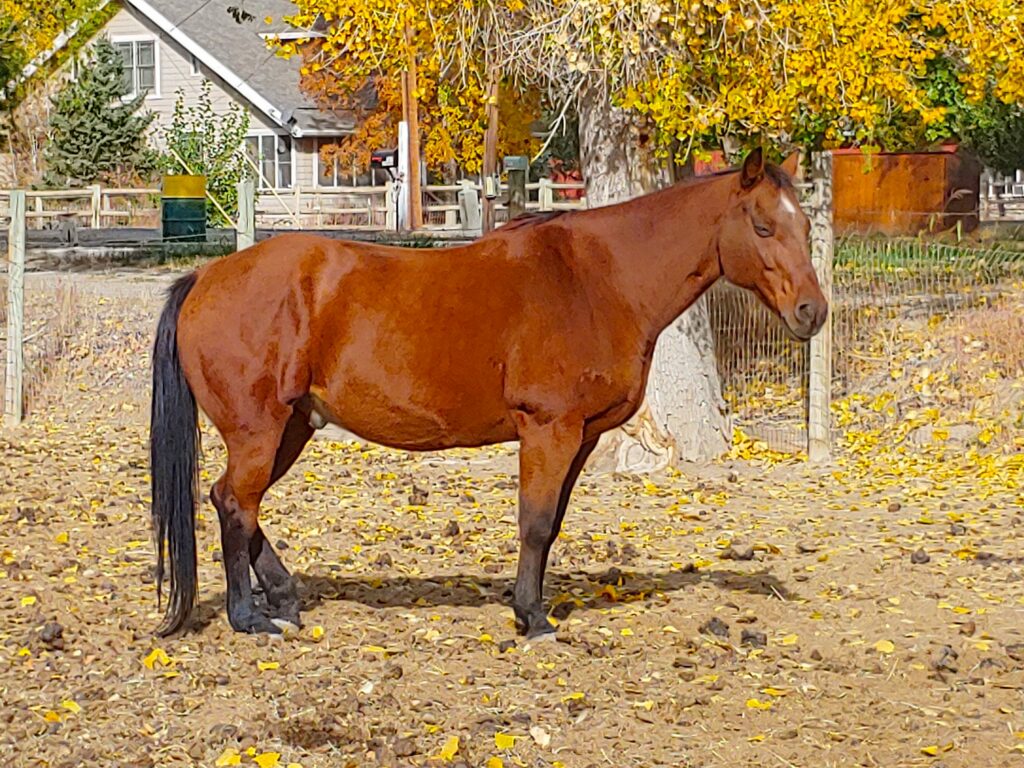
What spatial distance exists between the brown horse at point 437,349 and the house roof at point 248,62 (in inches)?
1305

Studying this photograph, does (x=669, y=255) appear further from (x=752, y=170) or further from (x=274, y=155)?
(x=274, y=155)

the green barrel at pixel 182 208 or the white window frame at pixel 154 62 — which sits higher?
the white window frame at pixel 154 62

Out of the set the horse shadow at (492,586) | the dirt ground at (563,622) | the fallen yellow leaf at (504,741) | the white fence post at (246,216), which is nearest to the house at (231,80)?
the white fence post at (246,216)

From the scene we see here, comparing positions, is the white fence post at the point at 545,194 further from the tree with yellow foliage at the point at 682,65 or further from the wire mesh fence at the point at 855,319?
the tree with yellow foliage at the point at 682,65

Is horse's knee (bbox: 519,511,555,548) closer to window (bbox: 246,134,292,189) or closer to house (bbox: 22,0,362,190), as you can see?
house (bbox: 22,0,362,190)

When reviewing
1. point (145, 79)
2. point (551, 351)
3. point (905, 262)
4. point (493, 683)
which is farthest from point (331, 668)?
point (145, 79)

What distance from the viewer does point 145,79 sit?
41.6 metres

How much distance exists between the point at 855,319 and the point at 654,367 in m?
2.49

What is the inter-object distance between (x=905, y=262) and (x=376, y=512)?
216 inches

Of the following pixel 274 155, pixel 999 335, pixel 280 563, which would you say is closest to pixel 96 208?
pixel 274 155

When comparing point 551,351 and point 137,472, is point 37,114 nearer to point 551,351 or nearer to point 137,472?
point 137,472

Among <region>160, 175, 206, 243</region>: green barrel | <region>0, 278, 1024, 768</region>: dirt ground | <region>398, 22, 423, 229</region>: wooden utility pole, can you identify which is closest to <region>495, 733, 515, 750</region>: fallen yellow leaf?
<region>0, 278, 1024, 768</region>: dirt ground

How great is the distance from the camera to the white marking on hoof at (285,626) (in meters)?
6.37

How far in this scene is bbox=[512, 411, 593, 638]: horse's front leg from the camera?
620cm
